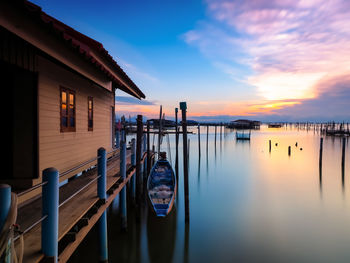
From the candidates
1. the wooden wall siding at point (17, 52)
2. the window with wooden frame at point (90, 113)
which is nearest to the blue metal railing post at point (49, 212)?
the wooden wall siding at point (17, 52)

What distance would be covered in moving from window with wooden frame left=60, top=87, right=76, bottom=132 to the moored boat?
4.83 metres

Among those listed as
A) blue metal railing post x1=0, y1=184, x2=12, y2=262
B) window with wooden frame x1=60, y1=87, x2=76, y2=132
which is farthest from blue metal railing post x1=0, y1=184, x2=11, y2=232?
window with wooden frame x1=60, y1=87, x2=76, y2=132

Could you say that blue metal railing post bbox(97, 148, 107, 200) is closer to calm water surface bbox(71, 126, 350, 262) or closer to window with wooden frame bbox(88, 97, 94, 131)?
calm water surface bbox(71, 126, 350, 262)

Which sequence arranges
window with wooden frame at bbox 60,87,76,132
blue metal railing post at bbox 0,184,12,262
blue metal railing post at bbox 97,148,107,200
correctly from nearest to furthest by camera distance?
blue metal railing post at bbox 0,184,12,262 < blue metal railing post at bbox 97,148,107,200 < window with wooden frame at bbox 60,87,76,132

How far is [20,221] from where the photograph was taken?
4.30 metres

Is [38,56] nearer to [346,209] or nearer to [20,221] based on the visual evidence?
[20,221]

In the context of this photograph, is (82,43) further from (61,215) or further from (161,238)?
(161,238)

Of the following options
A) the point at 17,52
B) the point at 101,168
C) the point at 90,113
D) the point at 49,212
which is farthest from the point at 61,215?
the point at 90,113

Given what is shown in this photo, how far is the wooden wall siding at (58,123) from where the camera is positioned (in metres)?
6.04

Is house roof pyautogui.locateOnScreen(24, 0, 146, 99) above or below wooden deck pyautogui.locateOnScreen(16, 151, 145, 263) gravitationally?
above

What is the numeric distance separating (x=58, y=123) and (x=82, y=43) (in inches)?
109

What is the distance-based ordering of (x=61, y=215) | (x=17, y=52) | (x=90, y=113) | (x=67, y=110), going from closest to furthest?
(x=61, y=215) → (x=17, y=52) → (x=67, y=110) → (x=90, y=113)

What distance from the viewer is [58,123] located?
686cm

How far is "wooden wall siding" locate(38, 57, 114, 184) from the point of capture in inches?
238
